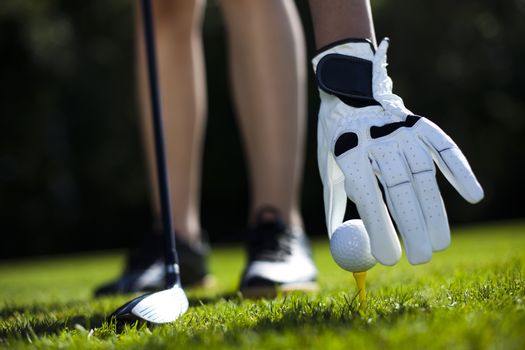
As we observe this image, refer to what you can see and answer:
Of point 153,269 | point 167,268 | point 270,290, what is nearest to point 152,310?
point 167,268

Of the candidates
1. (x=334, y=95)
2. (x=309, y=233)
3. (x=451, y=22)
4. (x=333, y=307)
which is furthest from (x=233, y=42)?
(x=451, y=22)

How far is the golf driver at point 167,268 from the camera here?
1.55 metres

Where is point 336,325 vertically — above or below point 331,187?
below

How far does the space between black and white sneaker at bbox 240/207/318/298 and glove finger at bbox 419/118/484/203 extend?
834 millimetres

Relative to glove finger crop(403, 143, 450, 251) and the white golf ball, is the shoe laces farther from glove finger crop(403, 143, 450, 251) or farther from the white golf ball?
glove finger crop(403, 143, 450, 251)

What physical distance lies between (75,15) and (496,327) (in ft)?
64.4

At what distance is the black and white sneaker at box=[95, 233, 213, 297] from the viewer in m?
2.56

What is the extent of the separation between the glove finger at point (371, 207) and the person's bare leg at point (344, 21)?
1.10 feet

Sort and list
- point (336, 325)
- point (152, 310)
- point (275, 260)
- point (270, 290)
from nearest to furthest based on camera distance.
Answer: point (336, 325) → point (152, 310) → point (270, 290) → point (275, 260)

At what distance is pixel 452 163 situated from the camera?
57.3 inches

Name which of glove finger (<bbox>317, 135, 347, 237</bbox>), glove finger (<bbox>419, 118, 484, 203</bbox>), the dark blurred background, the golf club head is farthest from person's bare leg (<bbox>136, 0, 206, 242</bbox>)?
the dark blurred background

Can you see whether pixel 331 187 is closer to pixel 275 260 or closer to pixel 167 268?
pixel 167 268

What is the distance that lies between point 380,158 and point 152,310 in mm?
660

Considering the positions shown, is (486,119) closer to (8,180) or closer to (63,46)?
(63,46)
